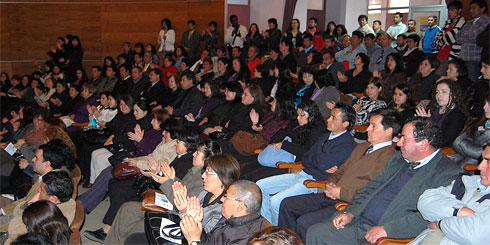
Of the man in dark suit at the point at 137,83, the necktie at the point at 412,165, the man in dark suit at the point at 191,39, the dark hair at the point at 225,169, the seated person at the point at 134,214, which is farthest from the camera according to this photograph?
the man in dark suit at the point at 191,39

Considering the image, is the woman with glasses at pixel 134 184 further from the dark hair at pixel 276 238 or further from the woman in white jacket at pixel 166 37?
the woman in white jacket at pixel 166 37

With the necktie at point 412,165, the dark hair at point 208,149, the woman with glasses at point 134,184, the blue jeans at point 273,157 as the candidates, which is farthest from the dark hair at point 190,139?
the necktie at point 412,165

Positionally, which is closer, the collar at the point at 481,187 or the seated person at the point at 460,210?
the seated person at the point at 460,210

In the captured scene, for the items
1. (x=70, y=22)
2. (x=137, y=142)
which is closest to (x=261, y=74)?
(x=137, y=142)

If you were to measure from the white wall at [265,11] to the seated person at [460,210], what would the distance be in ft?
27.2

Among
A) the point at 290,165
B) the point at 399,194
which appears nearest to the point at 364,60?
the point at 290,165

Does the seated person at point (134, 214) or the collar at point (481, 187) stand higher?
the collar at point (481, 187)

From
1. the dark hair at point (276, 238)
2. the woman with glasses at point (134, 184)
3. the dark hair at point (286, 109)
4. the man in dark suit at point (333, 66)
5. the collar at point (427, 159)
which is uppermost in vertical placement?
the man in dark suit at point (333, 66)

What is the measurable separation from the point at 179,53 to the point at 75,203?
617cm

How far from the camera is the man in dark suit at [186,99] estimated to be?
19.2ft

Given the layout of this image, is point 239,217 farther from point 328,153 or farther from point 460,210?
point 328,153

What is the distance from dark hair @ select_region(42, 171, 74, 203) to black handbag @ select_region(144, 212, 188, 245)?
0.58 metres

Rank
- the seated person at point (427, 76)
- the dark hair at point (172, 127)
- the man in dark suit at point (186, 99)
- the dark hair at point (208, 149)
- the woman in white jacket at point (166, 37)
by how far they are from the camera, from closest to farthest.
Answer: the dark hair at point (208, 149) → the dark hair at point (172, 127) → the seated person at point (427, 76) → the man in dark suit at point (186, 99) → the woman in white jacket at point (166, 37)

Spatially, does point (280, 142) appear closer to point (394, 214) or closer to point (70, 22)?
point (394, 214)
